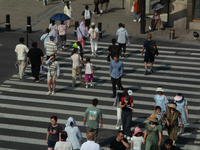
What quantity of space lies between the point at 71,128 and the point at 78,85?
660 cm

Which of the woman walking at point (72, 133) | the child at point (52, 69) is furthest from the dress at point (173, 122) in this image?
the child at point (52, 69)

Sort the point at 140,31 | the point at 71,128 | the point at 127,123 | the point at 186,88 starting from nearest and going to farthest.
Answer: the point at 71,128, the point at 127,123, the point at 186,88, the point at 140,31

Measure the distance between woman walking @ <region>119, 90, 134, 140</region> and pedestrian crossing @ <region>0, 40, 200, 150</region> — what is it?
0.62 metres

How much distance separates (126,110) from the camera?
11.4 m

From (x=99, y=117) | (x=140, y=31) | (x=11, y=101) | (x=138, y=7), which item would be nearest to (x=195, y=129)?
(x=99, y=117)

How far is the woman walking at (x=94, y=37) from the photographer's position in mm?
18938

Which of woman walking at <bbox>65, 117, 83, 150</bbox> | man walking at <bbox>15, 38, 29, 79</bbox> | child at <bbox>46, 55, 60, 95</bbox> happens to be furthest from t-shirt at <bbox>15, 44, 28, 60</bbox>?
woman walking at <bbox>65, 117, 83, 150</bbox>

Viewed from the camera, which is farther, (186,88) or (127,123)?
(186,88)

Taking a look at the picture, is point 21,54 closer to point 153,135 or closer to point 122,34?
point 122,34

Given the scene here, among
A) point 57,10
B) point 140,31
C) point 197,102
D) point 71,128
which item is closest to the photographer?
point 71,128

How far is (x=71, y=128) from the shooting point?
9758 millimetres

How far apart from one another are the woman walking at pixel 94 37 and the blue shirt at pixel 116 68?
16.3ft

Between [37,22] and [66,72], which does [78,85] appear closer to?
[66,72]

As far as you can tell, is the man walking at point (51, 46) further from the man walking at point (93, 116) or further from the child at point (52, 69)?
the man walking at point (93, 116)
